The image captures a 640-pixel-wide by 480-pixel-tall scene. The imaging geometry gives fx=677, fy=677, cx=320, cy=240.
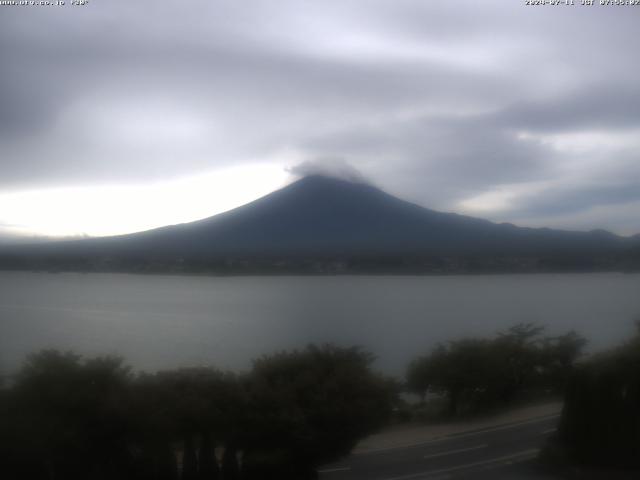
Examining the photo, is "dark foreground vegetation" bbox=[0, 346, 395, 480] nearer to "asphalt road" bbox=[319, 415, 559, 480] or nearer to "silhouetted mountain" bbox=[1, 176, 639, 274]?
"asphalt road" bbox=[319, 415, 559, 480]

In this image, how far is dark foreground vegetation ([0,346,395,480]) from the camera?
7422 millimetres

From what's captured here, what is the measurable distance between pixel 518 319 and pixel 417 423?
3.34 meters

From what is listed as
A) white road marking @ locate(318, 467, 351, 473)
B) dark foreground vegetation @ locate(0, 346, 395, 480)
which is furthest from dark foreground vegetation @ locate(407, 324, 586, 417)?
white road marking @ locate(318, 467, 351, 473)

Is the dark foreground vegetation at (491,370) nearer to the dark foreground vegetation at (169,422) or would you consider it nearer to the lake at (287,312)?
the lake at (287,312)

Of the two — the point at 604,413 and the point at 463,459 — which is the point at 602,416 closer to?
the point at 604,413

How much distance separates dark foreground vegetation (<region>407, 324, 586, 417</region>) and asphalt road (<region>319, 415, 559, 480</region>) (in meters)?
1.07

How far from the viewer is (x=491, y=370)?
10312 mm

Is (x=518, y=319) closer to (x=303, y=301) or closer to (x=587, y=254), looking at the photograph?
(x=587, y=254)

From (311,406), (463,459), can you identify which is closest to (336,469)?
(311,406)

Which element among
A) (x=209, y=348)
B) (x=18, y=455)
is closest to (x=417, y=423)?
(x=209, y=348)

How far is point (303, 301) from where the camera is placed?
44.0 feet

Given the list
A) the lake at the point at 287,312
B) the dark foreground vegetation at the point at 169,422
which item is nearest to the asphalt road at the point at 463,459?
the dark foreground vegetation at the point at 169,422

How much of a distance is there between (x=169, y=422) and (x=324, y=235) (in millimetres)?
5269

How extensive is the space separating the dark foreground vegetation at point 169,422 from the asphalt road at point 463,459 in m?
0.40
